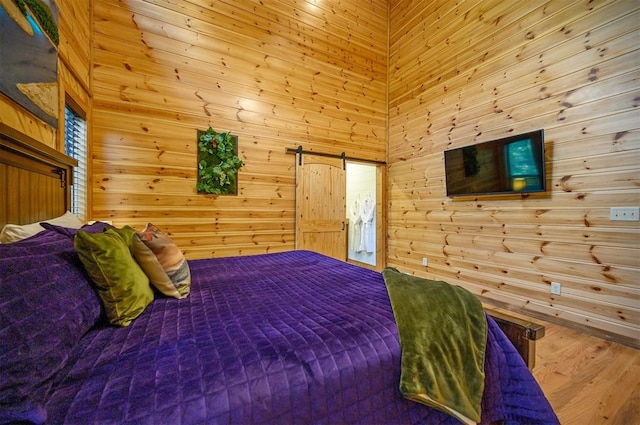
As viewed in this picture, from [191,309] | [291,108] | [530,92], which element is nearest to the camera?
[191,309]

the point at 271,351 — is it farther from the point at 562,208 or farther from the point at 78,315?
the point at 562,208

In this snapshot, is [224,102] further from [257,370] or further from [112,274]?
[257,370]

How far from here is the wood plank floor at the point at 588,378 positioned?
1439 mm

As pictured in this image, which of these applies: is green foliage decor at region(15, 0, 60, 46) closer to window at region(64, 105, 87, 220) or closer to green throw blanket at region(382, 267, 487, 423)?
window at region(64, 105, 87, 220)

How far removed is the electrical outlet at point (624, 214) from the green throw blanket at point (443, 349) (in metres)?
2.10

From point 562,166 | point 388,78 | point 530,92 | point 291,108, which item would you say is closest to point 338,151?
point 291,108

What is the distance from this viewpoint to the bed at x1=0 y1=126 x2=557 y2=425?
1.97 ft

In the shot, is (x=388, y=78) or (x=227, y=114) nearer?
(x=227, y=114)

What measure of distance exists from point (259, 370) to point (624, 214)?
9.97ft

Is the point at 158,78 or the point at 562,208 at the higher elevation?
the point at 158,78

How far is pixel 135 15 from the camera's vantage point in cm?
285

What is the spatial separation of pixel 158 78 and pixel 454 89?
3.63m

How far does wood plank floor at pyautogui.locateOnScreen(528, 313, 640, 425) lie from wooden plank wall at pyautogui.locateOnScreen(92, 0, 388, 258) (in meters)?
2.90

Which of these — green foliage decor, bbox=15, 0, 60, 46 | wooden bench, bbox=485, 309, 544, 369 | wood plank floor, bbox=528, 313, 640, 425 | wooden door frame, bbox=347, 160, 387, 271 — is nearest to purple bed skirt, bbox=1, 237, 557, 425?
wooden bench, bbox=485, 309, 544, 369
